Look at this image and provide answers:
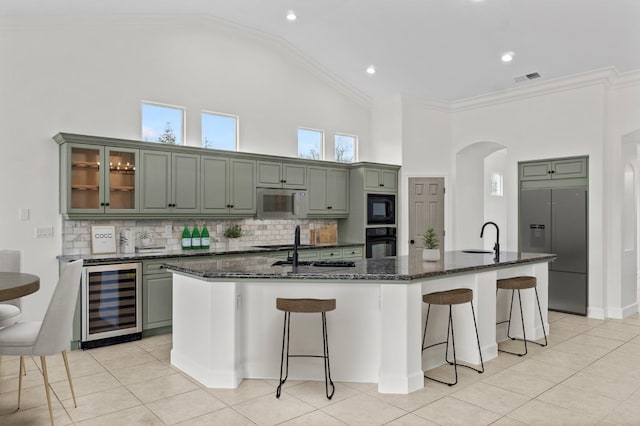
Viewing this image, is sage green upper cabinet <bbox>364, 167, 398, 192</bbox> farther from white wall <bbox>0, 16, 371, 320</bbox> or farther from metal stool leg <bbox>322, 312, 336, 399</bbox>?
metal stool leg <bbox>322, 312, 336, 399</bbox>

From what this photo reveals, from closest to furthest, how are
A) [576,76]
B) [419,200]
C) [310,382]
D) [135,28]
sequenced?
[310,382] < [135,28] < [576,76] < [419,200]

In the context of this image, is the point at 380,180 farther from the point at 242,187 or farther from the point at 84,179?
the point at 84,179

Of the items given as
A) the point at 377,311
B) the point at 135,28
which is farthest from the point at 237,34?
the point at 377,311

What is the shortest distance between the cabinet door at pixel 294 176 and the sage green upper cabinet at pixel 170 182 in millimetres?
1308

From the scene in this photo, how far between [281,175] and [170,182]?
1589 mm

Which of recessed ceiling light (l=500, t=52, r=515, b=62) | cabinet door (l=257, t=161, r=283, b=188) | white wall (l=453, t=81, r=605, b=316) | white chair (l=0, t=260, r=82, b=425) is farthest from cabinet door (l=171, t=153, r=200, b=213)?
white wall (l=453, t=81, r=605, b=316)

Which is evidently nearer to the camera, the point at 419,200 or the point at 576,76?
the point at 576,76

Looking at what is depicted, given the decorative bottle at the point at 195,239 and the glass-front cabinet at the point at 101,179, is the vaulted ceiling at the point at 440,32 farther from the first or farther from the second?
Result: the decorative bottle at the point at 195,239

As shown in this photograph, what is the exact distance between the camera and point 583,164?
5977mm

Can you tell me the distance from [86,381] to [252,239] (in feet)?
9.85

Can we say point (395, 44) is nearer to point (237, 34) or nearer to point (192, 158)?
point (237, 34)

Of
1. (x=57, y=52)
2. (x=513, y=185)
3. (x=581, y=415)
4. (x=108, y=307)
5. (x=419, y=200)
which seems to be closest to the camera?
(x=581, y=415)

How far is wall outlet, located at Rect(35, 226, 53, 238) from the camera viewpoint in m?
4.69

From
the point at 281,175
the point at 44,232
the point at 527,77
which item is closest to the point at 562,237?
the point at 527,77
